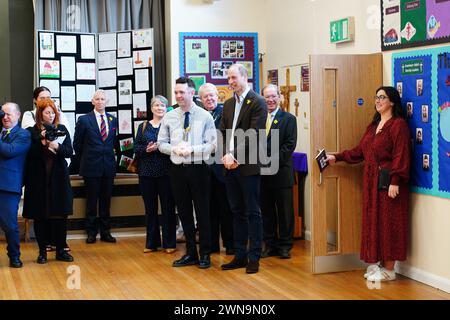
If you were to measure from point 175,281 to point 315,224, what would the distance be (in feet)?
3.95

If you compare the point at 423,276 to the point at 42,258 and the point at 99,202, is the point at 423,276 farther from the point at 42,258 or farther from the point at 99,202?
the point at 99,202

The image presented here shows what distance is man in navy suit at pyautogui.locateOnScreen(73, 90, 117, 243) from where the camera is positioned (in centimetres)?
713

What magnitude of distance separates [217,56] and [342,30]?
6.54 feet

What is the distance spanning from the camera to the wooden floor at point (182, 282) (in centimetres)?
502

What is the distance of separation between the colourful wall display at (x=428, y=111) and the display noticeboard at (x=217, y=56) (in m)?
2.86

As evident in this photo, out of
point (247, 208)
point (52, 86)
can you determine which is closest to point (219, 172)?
point (247, 208)

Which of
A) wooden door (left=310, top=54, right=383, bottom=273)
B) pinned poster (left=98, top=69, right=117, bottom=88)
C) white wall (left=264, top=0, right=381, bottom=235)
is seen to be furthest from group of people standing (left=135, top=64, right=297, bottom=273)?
pinned poster (left=98, top=69, right=117, bottom=88)

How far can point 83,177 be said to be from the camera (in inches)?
284

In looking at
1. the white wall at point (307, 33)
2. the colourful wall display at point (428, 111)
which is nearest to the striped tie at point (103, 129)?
the white wall at point (307, 33)

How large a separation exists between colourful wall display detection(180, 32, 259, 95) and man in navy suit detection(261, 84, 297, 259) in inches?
68.6

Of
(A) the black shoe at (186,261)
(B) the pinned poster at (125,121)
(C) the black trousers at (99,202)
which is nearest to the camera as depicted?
(A) the black shoe at (186,261)

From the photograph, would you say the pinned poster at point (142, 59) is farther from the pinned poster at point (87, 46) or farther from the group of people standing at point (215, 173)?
the group of people standing at point (215, 173)

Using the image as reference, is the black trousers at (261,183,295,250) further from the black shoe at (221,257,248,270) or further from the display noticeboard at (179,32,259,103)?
the display noticeboard at (179,32,259,103)

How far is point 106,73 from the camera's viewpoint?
8055 mm
